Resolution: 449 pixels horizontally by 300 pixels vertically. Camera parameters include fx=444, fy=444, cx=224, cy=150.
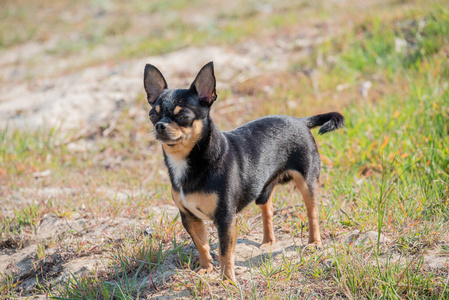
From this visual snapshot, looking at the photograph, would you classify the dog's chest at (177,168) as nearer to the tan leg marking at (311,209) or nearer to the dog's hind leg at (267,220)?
the dog's hind leg at (267,220)

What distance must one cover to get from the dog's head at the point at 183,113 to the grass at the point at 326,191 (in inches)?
34.6

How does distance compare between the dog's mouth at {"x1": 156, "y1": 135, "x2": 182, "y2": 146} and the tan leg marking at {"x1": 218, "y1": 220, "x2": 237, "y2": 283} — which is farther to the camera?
→ the tan leg marking at {"x1": 218, "y1": 220, "x2": 237, "y2": 283}

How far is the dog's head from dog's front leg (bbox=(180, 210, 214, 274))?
468 mm

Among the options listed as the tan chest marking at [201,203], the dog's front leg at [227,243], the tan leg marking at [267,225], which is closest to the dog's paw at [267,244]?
the tan leg marking at [267,225]

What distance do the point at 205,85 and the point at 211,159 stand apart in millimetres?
519

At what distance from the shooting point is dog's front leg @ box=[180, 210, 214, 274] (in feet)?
10.3

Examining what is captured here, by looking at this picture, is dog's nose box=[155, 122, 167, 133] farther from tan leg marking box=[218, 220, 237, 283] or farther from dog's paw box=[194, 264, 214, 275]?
dog's paw box=[194, 264, 214, 275]

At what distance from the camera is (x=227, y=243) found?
2.97m

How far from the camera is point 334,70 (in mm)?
7387

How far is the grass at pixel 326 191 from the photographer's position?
301 cm

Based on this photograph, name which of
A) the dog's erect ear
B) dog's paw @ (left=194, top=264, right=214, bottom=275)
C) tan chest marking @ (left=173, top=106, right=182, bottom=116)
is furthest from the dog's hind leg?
tan chest marking @ (left=173, top=106, right=182, bottom=116)

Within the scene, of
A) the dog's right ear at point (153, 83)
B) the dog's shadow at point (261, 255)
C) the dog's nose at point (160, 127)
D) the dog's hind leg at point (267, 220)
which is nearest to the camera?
the dog's nose at point (160, 127)

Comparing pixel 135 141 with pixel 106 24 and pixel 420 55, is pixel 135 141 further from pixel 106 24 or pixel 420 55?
pixel 106 24

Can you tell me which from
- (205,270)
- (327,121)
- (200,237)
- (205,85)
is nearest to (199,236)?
(200,237)
